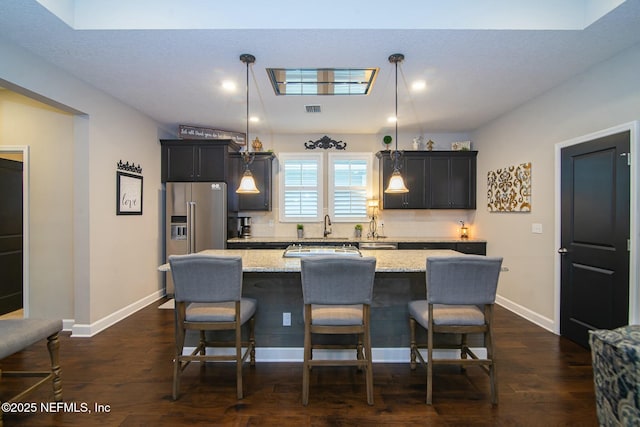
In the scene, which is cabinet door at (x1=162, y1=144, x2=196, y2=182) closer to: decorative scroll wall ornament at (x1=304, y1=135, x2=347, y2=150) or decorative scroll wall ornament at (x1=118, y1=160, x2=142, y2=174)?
decorative scroll wall ornament at (x1=118, y1=160, x2=142, y2=174)

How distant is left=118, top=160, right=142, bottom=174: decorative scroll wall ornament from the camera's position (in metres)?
3.70

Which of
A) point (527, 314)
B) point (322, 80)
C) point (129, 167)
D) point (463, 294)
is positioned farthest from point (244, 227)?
point (527, 314)

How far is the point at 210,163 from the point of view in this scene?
461 centimetres

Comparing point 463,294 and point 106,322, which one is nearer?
point 463,294

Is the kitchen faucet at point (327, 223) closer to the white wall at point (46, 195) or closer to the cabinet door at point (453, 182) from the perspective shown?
the cabinet door at point (453, 182)

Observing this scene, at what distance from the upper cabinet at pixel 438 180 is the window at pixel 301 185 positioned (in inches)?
47.2

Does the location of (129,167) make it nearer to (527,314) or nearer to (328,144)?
(328,144)

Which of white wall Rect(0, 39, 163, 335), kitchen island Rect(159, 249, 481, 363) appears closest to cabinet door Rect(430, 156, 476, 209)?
kitchen island Rect(159, 249, 481, 363)

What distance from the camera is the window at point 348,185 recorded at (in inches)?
206

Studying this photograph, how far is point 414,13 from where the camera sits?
87.0 inches

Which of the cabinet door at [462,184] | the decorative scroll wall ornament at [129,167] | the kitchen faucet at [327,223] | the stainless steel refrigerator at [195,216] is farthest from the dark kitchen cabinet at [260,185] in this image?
the cabinet door at [462,184]

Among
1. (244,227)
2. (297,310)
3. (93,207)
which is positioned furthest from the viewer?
(244,227)

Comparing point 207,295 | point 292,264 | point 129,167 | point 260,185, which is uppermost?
point 129,167

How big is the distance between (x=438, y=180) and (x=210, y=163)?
12.2ft
